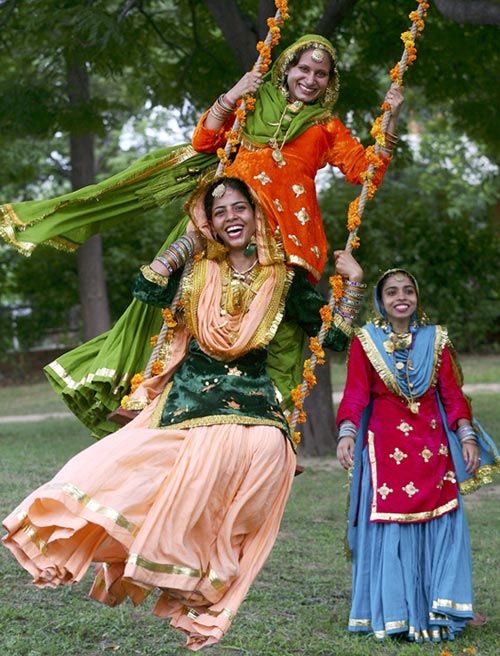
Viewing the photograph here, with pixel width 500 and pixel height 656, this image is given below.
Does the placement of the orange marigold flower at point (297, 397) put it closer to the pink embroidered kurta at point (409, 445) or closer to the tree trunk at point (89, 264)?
the pink embroidered kurta at point (409, 445)

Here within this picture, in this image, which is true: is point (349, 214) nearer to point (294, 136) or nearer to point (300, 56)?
point (294, 136)

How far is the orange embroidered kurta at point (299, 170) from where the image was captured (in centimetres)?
549

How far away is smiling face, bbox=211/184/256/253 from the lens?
5.05 metres

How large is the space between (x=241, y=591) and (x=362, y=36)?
780cm

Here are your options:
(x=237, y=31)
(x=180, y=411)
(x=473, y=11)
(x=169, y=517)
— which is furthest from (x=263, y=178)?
(x=237, y=31)

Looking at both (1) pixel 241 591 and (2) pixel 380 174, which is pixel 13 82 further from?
(1) pixel 241 591

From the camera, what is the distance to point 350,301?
5.34 metres

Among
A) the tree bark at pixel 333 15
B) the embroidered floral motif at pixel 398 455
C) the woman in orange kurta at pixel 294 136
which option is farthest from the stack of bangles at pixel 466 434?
the tree bark at pixel 333 15

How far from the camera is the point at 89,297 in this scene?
50.4 ft

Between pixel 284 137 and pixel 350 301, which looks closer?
pixel 350 301

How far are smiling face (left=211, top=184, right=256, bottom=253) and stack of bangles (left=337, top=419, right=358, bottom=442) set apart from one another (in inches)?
56.2

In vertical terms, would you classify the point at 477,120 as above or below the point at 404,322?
above

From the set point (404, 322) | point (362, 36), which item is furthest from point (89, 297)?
point (404, 322)

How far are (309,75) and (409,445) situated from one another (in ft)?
6.49
